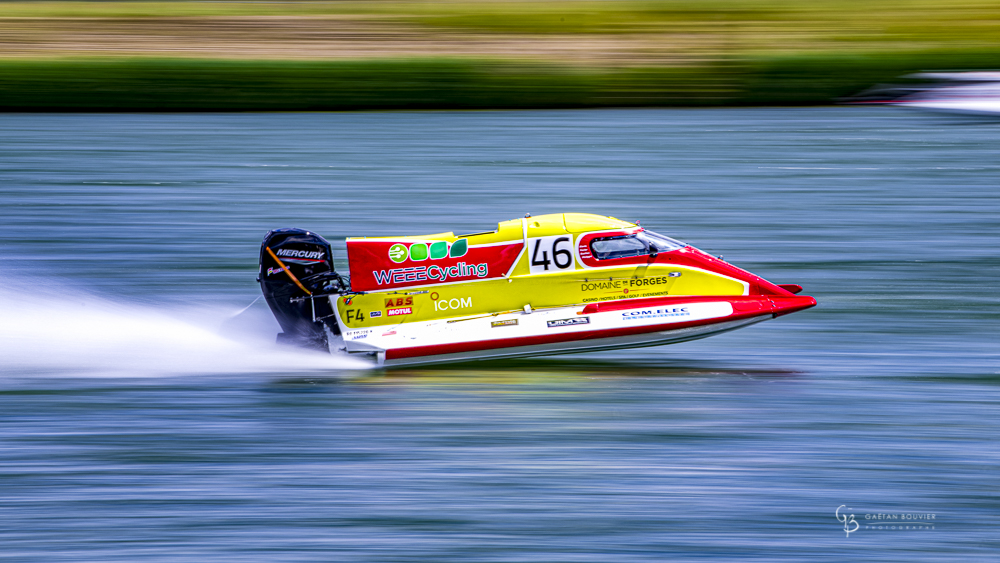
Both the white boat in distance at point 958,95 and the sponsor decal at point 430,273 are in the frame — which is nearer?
the sponsor decal at point 430,273

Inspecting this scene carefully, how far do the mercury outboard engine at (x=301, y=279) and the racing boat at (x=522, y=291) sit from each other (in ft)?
0.04

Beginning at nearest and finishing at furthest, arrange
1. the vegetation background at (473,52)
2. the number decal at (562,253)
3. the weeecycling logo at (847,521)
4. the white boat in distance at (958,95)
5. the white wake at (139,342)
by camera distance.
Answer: the weeecycling logo at (847,521) → the number decal at (562,253) → the white wake at (139,342) → the white boat in distance at (958,95) → the vegetation background at (473,52)

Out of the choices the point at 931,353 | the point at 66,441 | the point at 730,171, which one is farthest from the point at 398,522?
the point at 730,171

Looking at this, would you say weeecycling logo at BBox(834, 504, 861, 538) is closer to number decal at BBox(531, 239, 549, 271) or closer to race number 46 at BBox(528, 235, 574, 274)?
race number 46 at BBox(528, 235, 574, 274)

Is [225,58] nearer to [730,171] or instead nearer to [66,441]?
[730,171]

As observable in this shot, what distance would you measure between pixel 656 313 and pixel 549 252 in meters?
1.12

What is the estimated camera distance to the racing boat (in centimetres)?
952

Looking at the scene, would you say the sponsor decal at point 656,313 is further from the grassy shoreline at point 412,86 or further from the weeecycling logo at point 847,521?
the grassy shoreline at point 412,86

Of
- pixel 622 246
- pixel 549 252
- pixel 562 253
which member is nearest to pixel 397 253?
pixel 549 252

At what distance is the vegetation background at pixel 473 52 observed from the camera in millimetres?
25344

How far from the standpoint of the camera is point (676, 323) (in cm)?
950

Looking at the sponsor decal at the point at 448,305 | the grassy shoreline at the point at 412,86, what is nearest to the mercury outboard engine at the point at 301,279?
the sponsor decal at the point at 448,305

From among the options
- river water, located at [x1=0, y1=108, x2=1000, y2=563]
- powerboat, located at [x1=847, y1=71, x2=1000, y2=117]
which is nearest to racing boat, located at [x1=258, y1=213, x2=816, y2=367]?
river water, located at [x1=0, y1=108, x2=1000, y2=563]

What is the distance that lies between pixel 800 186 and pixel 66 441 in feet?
43.3
